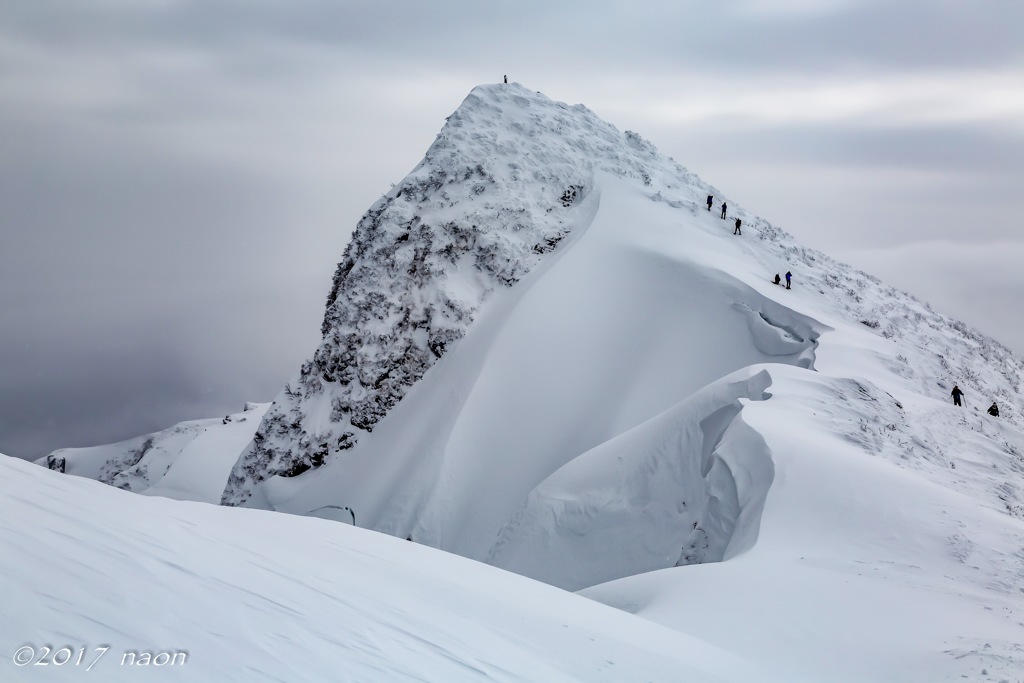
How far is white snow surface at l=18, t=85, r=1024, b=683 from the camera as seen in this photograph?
10.3m

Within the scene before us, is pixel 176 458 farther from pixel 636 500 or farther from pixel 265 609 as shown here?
pixel 265 609

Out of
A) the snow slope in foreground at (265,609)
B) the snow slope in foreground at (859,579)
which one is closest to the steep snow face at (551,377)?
the snow slope in foreground at (859,579)

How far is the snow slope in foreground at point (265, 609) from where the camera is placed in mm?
5168

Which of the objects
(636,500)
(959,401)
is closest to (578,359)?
(636,500)

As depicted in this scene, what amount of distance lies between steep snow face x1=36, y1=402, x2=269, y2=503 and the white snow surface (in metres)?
1.81

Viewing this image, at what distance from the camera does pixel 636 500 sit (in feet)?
60.7

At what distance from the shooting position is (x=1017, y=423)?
25438mm

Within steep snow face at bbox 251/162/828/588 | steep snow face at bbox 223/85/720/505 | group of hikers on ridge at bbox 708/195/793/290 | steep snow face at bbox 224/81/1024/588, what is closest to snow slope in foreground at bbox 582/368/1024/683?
steep snow face at bbox 224/81/1024/588

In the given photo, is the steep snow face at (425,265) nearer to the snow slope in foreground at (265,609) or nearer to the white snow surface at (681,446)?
the white snow surface at (681,446)

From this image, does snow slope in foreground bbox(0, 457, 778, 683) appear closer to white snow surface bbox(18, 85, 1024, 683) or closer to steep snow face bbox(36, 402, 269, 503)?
white snow surface bbox(18, 85, 1024, 683)

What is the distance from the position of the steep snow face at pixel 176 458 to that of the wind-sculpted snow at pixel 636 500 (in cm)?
3075

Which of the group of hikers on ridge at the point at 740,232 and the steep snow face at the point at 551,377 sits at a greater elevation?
the group of hikers on ridge at the point at 740,232

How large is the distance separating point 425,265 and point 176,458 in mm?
29690

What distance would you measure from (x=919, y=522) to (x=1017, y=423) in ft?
51.1
